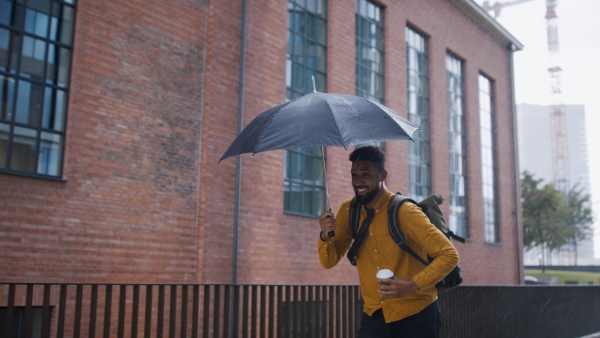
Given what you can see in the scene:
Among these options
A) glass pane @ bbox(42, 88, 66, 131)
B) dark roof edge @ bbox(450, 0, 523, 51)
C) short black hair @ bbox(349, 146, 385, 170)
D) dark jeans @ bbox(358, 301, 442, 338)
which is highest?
dark roof edge @ bbox(450, 0, 523, 51)

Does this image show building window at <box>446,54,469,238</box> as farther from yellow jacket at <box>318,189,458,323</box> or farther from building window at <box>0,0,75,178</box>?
yellow jacket at <box>318,189,458,323</box>

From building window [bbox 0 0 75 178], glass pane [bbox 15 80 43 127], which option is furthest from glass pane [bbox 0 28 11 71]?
glass pane [bbox 15 80 43 127]

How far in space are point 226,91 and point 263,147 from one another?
8.74 meters

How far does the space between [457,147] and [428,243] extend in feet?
65.5

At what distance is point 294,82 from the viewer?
49.6ft

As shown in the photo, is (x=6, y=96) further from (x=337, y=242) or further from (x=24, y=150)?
(x=337, y=242)

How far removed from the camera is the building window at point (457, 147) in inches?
876

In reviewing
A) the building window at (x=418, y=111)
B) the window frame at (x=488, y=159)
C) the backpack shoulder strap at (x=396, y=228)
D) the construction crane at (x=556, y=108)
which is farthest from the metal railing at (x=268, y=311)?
the construction crane at (x=556, y=108)

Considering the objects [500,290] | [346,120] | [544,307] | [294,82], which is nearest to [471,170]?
[294,82]

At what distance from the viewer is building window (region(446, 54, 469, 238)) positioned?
2225 cm

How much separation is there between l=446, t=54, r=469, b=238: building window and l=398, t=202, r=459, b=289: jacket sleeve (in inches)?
734

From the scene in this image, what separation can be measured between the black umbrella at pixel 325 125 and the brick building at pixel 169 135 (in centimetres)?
644

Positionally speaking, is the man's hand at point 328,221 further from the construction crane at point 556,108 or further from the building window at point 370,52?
the construction crane at point 556,108

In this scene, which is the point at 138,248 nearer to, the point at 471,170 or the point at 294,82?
the point at 294,82
